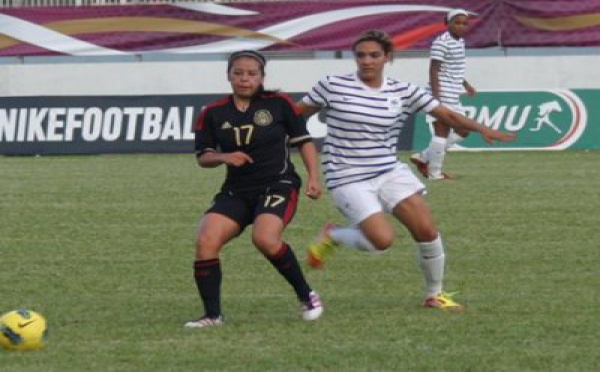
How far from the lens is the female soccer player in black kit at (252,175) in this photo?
841 centimetres

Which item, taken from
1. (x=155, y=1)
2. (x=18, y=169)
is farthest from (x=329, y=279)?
(x=155, y=1)

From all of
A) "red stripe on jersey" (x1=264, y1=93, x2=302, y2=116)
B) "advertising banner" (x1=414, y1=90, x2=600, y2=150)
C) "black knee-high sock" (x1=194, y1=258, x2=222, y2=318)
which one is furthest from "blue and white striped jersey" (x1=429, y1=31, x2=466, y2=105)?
"black knee-high sock" (x1=194, y1=258, x2=222, y2=318)

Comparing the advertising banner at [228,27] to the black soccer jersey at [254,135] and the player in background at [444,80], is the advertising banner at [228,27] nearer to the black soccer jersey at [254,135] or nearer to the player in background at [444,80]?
the player in background at [444,80]

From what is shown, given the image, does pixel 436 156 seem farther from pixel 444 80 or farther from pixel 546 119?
pixel 546 119

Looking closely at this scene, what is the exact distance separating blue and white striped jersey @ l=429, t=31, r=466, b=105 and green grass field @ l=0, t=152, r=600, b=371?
196 centimetres

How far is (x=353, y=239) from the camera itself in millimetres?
9344

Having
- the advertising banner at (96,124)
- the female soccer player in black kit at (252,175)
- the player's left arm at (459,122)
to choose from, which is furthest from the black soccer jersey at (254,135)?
the advertising banner at (96,124)

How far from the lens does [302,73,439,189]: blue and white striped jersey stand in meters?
9.07

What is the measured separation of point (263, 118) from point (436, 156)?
9.73m

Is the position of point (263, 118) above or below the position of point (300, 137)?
above

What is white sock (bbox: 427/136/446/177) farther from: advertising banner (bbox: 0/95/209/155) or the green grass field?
advertising banner (bbox: 0/95/209/155)

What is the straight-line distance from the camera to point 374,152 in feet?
30.0

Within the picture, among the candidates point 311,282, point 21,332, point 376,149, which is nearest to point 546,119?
point 311,282

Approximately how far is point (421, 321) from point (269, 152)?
4.19ft
